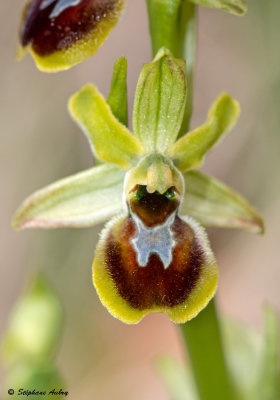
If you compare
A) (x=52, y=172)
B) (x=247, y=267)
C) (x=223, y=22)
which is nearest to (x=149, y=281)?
(x=52, y=172)

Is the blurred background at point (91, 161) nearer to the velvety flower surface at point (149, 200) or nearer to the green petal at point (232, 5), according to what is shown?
the velvety flower surface at point (149, 200)

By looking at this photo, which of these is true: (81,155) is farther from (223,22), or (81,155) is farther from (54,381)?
(54,381)

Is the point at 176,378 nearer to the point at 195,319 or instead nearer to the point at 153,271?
the point at 195,319

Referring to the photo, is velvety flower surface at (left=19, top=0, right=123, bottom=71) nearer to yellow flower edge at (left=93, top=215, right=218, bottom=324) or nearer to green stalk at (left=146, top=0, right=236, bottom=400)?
green stalk at (left=146, top=0, right=236, bottom=400)

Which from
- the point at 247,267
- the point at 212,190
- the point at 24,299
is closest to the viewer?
the point at 212,190

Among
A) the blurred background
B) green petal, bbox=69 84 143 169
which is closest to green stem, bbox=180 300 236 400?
green petal, bbox=69 84 143 169

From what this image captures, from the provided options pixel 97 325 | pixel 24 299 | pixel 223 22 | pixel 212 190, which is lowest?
pixel 97 325

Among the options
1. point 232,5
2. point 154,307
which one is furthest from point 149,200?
point 232,5
